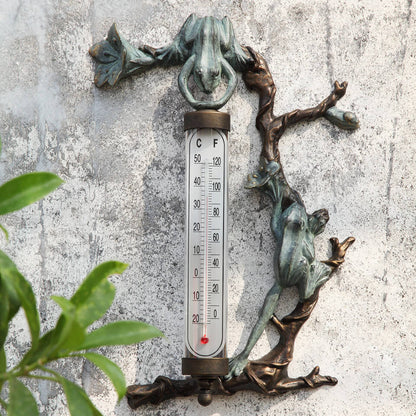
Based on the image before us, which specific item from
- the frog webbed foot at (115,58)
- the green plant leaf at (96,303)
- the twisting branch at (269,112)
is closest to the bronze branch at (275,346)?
the twisting branch at (269,112)

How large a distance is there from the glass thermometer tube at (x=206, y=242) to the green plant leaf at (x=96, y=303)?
56cm

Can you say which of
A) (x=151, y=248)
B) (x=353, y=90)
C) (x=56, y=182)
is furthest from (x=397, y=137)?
(x=56, y=182)

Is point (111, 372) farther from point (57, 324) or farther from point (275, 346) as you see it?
point (275, 346)

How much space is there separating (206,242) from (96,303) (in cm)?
59

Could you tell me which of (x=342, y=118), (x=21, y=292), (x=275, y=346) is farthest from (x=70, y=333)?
(x=342, y=118)

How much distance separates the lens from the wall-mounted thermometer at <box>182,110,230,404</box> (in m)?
1.45

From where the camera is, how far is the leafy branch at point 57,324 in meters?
0.88

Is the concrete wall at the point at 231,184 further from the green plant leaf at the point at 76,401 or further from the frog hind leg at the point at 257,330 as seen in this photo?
the green plant leaf at the point at 76,401

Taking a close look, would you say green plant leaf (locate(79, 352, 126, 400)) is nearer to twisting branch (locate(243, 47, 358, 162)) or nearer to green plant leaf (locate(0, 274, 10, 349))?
green plant leaf (locate(0, 274, 10, 349))

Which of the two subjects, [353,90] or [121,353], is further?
[353,90]

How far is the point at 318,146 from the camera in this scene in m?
1.60

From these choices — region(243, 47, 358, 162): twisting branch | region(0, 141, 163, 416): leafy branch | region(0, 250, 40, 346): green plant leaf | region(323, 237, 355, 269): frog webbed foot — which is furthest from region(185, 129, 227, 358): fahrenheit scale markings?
region(0, 250, 40, 346): green plant leaf

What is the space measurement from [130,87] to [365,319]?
2.34 ft

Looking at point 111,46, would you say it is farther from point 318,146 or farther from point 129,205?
point 318,146
